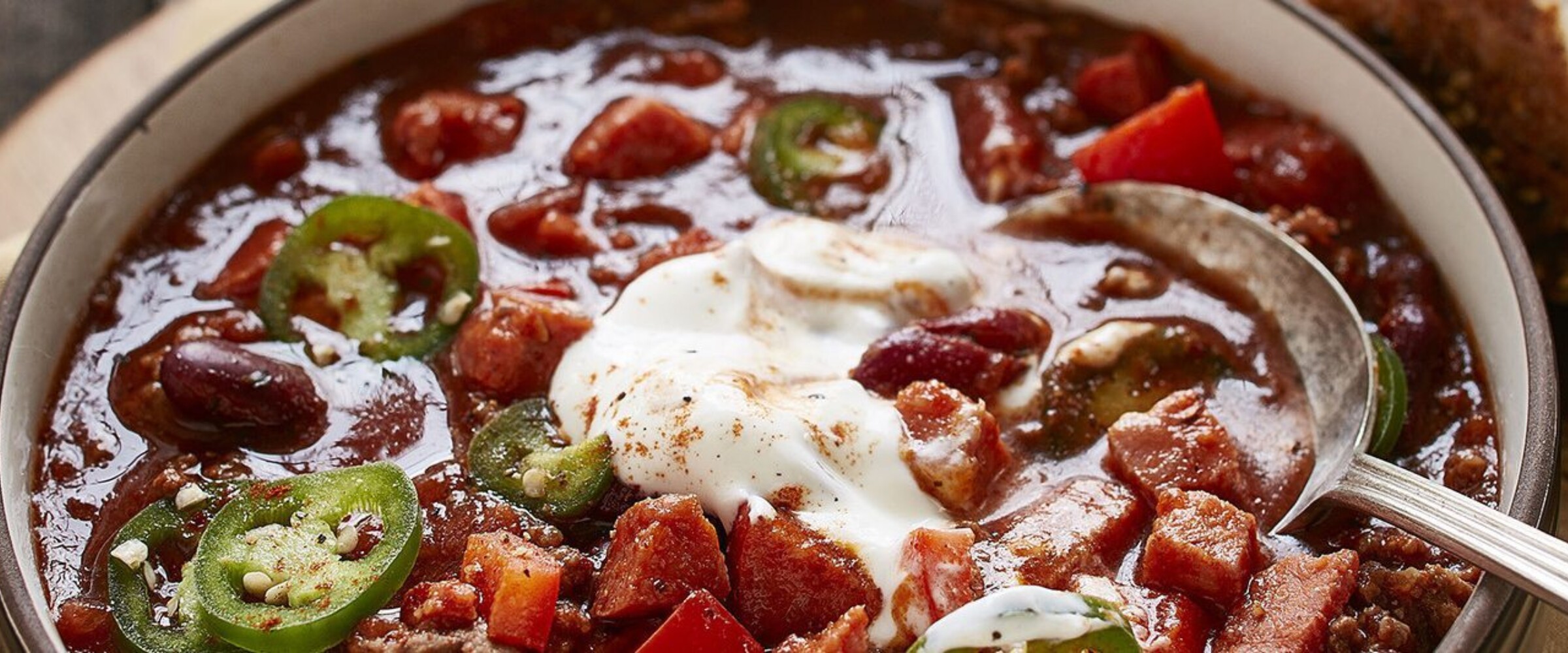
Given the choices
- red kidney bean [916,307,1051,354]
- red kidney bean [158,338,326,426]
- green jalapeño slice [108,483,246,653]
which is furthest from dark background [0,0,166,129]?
red kidney bean [916,307,1051,354]

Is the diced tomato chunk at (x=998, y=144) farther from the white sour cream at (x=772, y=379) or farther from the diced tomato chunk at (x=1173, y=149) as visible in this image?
the white sour cream at (x=772, y=379)

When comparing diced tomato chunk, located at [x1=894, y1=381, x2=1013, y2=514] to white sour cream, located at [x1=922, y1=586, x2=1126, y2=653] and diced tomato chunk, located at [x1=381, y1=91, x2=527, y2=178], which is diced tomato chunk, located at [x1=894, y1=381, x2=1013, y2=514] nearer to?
white sour cream, located at [x1=922, y1=586, x2=1126, y2=653]

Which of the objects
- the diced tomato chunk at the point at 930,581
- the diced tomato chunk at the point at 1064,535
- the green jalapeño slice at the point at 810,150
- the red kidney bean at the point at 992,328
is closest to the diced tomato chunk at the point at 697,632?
the diced tomato chunk at the point at 930,581

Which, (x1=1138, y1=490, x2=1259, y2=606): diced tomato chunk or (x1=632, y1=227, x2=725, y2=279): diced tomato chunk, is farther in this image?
(x1=632, y1=227, x2=725, y2=279): diced tomato chunk

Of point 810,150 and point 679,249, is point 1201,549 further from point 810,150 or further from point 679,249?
point 810,150

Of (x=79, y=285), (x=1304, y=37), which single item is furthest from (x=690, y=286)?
(x=1304, y=37)

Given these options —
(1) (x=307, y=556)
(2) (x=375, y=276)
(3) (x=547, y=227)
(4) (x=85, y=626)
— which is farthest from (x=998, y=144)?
(4) (x=85, y=626)
